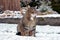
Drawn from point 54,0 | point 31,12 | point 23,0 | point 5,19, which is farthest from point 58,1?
point 31,12

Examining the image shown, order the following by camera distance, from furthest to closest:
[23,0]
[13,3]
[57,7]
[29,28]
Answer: [23,0] → [57,7] → [13,3] → [29,28]

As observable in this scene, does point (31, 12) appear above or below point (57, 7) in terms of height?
above

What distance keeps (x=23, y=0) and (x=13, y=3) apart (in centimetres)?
336

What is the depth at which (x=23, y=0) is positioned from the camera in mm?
10438

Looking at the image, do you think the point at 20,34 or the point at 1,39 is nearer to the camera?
the point at 1,39

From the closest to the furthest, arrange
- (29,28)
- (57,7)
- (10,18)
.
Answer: (29,28) < (10,18) < (57,7)

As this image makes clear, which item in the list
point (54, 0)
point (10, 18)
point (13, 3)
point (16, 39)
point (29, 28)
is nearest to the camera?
point (16, 39)

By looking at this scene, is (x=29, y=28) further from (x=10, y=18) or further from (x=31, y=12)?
(x=10, y=18)

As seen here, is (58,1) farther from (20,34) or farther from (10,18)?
(20,34)

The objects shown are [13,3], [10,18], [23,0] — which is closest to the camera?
[10,18]

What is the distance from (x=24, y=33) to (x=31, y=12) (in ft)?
0.87

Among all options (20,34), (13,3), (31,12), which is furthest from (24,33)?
(13,3)

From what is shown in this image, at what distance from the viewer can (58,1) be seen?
8906mm

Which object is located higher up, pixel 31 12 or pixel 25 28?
pixel 31 12
